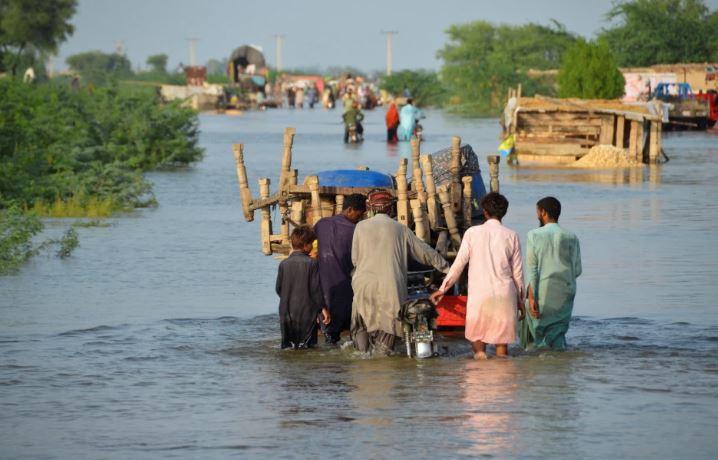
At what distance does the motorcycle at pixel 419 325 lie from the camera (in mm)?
9977

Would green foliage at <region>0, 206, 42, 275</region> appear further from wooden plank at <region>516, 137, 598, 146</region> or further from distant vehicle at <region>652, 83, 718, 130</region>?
distant vehicle at <region>652, 83, 718, 130</region>

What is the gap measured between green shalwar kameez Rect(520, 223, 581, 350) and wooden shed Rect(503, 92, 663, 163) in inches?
830

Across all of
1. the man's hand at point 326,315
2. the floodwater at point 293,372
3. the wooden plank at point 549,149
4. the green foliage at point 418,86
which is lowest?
the green foliage at point 418,86

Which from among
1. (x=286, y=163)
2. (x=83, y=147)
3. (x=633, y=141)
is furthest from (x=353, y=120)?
(x=286, y=163)

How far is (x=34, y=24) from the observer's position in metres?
73.8

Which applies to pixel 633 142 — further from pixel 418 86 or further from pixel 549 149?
pixel 418 86

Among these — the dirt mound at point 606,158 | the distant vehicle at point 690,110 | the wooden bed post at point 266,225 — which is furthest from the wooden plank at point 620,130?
the wooden bed post at point 266,225

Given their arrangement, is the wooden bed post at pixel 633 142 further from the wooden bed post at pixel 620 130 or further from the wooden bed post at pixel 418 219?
the wooden bed post at pixel 418 219

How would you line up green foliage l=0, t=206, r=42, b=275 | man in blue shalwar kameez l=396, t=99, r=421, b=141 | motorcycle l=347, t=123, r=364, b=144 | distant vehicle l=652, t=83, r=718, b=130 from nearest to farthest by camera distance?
1. green foliage l=0, t=206, r=42, b=275
2. man in blue shalwar kameez l=396, t=99, r=421, b=141
3. motorcycle l=347, t=123, r=364, b=144
4. distant vehicle l=652, t=83, r=718, b=130

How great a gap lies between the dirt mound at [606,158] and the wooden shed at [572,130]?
393 mm

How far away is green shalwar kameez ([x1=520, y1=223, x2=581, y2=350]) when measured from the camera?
1010 centimetres

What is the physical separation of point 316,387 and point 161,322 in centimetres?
314

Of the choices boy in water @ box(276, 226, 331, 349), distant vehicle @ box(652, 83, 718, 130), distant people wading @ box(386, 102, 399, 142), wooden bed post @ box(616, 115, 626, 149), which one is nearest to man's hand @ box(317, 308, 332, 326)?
boy in water @ box(276, 226, 331, 349)

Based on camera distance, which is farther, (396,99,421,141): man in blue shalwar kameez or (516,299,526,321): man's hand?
(396,99,421,141): man in blue shalwar kameez
